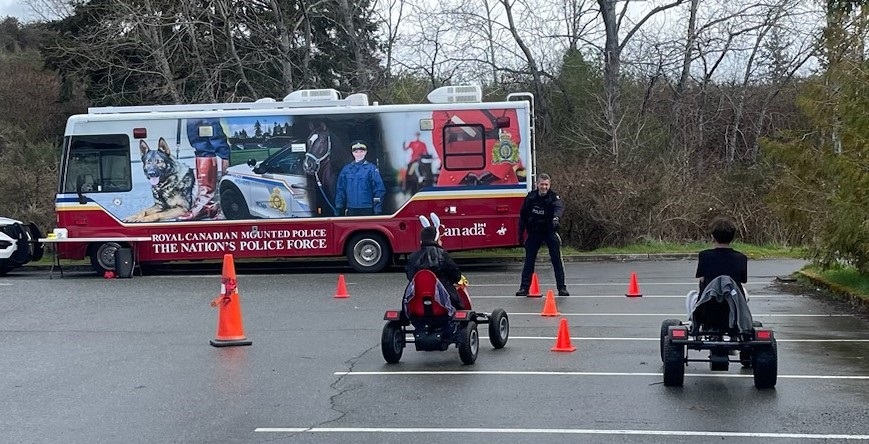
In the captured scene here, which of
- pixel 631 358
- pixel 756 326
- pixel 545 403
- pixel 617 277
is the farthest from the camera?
pixel 617 277

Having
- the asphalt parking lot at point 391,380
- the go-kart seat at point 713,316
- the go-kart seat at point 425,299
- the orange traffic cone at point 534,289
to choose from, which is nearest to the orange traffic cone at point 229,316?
the asphalt parking lot at point 391,380

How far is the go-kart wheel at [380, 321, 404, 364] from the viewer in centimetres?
1002

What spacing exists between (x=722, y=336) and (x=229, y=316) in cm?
535

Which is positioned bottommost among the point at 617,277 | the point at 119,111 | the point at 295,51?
the point at 617,277

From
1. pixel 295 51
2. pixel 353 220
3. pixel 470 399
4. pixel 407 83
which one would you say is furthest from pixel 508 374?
pixel 407 83

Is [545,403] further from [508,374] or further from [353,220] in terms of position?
[353,220]

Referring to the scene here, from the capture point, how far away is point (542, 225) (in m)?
15.8

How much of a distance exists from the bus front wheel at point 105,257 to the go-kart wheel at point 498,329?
38.9 feet

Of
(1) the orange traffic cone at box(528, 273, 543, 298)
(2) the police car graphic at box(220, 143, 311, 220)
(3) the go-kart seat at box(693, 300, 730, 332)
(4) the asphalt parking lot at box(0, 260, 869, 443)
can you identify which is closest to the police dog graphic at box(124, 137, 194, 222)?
(2) the police car graphic at box(220, 143, 311, 220)

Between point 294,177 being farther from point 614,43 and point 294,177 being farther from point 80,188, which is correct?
point 614,43

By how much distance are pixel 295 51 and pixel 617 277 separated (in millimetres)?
13895

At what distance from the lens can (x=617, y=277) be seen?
61.7 ft

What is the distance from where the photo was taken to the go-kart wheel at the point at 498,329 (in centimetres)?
1073

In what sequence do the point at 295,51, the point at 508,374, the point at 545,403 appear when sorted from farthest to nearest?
the point at 295,51 → the point at 508,374 → the point at 545,403
